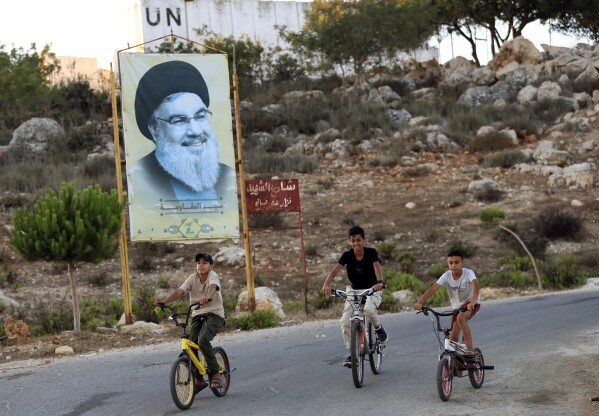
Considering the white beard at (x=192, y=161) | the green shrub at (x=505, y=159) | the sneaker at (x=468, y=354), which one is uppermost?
the green shrub at (x=505, y=159)

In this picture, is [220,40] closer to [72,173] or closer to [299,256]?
[72,173]

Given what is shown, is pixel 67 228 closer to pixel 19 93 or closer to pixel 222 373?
pixel 222 373

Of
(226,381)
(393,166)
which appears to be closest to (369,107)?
(393,166)

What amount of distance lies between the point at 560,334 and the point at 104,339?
763 centimetres

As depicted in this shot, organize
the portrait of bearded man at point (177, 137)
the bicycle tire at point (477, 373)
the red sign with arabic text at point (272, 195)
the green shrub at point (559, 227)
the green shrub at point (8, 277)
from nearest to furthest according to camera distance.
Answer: the bicycle tire at point (477, 373) < the portrait of bearded man at point (177, 137) < the red sign with arabic text at point (272, 195) < the green shrub at point (8, 277) < the green shrub at point (559, 227)

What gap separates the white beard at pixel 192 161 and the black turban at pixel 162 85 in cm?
40

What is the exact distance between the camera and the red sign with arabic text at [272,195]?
20.6 meters

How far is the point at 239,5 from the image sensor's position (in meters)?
67.3

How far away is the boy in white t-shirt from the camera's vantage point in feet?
34.2

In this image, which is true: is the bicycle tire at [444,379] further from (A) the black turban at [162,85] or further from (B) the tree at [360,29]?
(B) the tree at [360,29]

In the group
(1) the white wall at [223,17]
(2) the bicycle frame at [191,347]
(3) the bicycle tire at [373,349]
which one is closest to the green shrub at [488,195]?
(3) the bicycle tire at [373,349]

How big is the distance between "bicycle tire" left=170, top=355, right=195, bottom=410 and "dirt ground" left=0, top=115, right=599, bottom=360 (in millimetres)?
10597

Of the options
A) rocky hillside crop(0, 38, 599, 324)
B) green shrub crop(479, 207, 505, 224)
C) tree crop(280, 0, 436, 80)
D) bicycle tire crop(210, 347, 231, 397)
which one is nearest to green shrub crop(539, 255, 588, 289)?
rocky hillside crop(0, 38, 599, 324)

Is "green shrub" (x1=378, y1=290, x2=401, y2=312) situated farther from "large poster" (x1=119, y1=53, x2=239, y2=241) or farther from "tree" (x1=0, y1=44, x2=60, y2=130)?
Result: "tree" (x1=0, y1=44, x2=60, y2=130)
